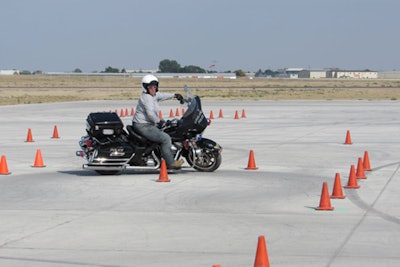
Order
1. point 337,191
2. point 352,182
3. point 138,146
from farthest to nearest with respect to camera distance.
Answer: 1. point 138,146
2. point 352,182
3. point 337,191

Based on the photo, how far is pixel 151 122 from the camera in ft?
49.8

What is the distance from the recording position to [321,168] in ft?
54.3

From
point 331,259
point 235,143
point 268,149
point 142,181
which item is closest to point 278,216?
point 331,259

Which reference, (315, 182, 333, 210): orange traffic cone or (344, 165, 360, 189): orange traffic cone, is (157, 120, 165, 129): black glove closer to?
(344, 165, 360, 189): orange traffic cone

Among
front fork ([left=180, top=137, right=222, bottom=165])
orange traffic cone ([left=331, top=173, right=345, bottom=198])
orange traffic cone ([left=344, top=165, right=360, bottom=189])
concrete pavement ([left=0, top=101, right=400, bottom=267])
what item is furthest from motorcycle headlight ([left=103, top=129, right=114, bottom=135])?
orange traffic cone ([left=331, top=173, right=345, bottom=198])

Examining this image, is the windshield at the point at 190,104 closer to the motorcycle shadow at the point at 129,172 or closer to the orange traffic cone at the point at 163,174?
the motorcycle shadow at the point at 129,172

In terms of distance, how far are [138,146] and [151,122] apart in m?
0.50

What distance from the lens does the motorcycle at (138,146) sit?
593 inches

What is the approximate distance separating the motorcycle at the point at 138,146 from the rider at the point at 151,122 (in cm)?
16

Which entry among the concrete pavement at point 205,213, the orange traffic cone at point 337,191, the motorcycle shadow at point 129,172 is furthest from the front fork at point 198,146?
the orange traffic cone at point 337,191

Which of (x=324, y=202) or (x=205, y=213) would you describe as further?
(x=324, y=202)

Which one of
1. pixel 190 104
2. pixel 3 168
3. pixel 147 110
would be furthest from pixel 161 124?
pixel 3 168

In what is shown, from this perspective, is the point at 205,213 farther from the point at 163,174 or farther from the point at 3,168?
the point at 3,168

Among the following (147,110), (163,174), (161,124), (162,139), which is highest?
(147,110)
